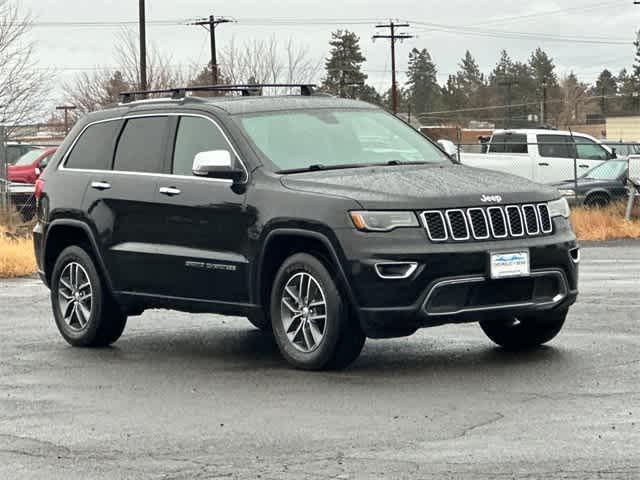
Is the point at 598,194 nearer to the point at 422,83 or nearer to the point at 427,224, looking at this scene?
the point at 427,224

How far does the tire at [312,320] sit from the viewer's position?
9.48 metres

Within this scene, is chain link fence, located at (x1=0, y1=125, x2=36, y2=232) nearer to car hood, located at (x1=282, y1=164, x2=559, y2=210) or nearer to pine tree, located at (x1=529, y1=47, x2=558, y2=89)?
car hood, located at (x1=282, y1=164, x2=559, y2=210)

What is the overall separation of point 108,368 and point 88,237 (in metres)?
1.36

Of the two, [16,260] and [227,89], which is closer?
[227,89]

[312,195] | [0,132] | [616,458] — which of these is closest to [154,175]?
[312,195]

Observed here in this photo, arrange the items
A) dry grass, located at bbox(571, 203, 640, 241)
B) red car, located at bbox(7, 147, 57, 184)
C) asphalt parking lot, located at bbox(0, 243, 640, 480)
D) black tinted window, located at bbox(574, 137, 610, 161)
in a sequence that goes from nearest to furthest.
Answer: asphalt parking lot, located at bbox(0, 243, 640, 480)
dry grass, located at bbox(571, 203, 640, 241)
red car, located at bbox(7, 147, 57, 184)
black tinted window, located at bbox(574, 137, 610, 161)

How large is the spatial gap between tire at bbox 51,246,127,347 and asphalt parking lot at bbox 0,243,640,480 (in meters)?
0.14

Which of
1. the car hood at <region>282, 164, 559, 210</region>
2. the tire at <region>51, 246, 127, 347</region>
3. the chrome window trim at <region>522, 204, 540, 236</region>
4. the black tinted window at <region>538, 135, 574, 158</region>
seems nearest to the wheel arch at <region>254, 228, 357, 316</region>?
the car hood at <region>282, 164, 559, 210</region>

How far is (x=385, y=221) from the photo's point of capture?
9297mm

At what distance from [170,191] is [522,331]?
2.59 meters

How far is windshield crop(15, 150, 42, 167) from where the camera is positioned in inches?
1282

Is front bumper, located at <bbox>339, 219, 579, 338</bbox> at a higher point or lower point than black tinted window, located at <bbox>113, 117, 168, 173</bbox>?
lower

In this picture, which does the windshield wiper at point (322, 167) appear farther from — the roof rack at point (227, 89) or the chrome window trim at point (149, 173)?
the roof rack at point (227, 89)

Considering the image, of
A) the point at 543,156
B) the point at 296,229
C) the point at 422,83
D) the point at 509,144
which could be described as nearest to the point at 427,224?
the point at 296,229
